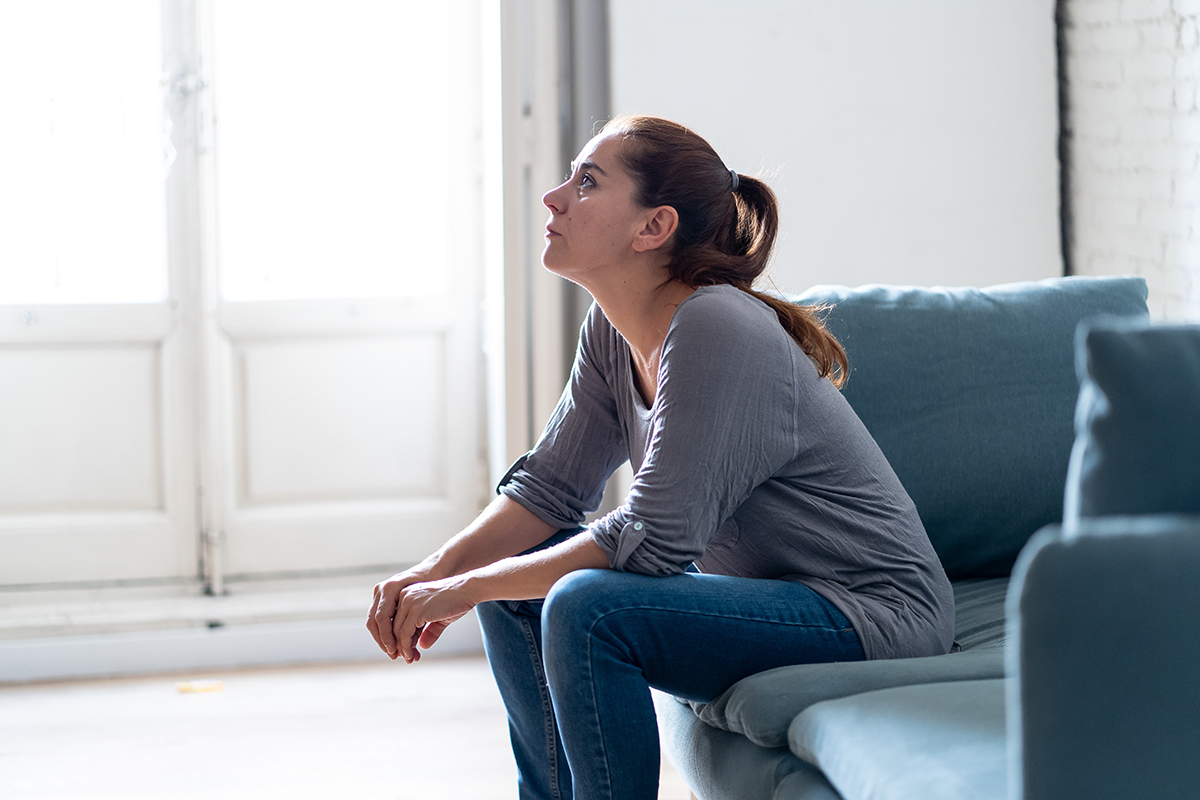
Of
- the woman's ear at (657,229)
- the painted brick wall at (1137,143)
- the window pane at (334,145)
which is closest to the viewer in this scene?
the woman's ear at (657,229)

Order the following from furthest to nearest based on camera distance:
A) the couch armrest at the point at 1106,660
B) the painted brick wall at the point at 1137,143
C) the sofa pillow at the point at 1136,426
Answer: the painted brick wall at the point at 1137,143 < the sofa pillow at the point at 1136,426 < the couch armrest at the point at 1106,660

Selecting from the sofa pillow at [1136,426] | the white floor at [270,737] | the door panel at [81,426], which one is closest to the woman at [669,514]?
the sofa pillow at [1136,426]

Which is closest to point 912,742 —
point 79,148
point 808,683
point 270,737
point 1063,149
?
point 808,683

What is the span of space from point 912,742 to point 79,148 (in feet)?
8.51

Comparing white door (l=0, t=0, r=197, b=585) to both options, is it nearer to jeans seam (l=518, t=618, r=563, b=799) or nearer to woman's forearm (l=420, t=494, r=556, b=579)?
woman's forearm (l=420, t=494, r=556, b=579)

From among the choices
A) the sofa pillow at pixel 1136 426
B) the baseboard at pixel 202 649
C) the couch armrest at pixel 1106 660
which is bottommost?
the baseboard at pixel 202 649

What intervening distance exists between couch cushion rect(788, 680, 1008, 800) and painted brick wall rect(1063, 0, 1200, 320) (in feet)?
5.19

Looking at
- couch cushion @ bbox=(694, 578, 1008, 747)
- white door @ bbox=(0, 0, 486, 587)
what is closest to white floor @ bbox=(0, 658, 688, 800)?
white door @ bbox=(0, 0, 486, 587)

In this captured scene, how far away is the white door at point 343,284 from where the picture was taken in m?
2.95

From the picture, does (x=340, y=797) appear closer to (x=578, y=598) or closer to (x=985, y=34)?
(x=578, y=598)

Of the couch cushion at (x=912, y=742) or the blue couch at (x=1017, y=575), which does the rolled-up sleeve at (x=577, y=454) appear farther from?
the couch cushion at (x=912, y=742)

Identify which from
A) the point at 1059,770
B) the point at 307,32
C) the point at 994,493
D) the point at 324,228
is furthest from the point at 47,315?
the point at 1059,770

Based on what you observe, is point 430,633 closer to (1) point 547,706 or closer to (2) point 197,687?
(1) point 547,706

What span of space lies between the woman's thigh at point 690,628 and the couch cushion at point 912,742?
0.12 m
